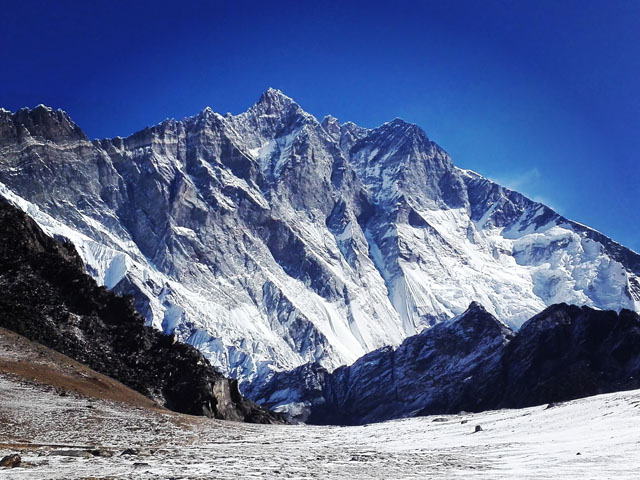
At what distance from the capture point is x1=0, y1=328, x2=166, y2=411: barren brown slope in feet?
162

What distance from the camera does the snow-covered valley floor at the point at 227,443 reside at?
2539cm

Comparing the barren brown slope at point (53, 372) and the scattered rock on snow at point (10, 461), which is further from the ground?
the barren brown slope at point (53, 372)

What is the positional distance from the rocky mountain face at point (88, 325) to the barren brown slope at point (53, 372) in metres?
6.10

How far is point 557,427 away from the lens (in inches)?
1827

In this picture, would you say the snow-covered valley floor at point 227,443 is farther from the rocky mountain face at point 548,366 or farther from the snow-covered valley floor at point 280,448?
the rocky mountain face at point 548,366

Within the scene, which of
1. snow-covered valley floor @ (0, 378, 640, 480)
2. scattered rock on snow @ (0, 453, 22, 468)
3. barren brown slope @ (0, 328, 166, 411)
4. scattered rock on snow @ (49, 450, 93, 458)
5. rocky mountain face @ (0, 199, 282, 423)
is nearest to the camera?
scattered rock on snow @ (0, 453, 22, 468)

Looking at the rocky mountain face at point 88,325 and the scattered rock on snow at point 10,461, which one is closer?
the scattered rock on snow at point 10,461

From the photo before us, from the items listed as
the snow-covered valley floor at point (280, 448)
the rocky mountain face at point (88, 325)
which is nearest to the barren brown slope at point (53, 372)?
the snow-covered valley floor at point (280, 448)

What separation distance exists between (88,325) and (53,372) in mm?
19937

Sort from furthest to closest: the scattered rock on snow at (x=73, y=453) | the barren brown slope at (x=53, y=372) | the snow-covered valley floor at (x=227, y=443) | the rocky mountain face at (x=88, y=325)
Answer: the rocky mountain face at (x=88, y=325), the barren brown slope at (x=53, y=372), the scattered rock on snow at (x=73, y=453), the snow-covered valley floor at (x=227, y=443)

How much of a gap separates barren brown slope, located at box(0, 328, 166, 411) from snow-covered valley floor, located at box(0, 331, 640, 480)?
16cm

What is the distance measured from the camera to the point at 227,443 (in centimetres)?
4134

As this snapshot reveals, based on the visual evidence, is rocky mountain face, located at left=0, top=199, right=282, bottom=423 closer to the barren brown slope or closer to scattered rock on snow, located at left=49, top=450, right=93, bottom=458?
the barren brown slope

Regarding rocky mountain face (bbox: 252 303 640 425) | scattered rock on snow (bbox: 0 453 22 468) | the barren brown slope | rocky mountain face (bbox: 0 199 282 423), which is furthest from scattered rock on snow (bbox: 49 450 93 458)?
rocky mountain face (bbox: 252 303 640 425)
